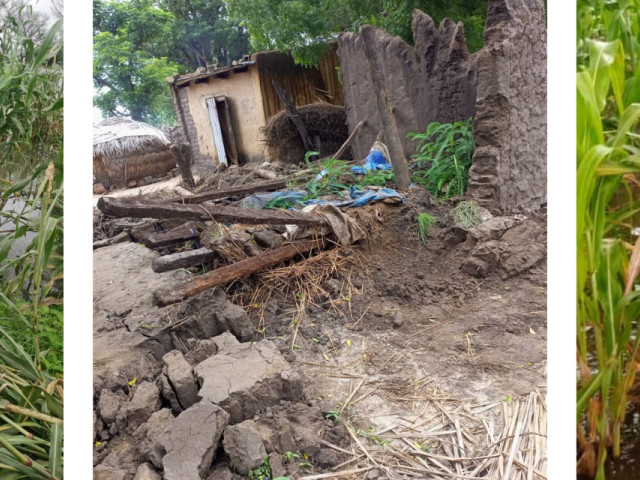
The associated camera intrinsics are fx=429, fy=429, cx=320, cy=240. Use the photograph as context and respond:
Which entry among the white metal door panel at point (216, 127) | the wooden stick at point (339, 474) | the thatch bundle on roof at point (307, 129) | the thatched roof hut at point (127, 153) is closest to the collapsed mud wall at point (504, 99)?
the wooden stick at point (339, 474)

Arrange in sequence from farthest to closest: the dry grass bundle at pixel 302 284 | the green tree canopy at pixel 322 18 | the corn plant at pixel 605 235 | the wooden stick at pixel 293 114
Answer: the wooden stick at pixel 293 114 < the green tree canopy at pixel 322 18 < the dry grass bundle at pixel 302 284 < the corn plant at pixel 605 235

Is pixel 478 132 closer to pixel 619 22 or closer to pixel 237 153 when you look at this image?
pixel 619 22

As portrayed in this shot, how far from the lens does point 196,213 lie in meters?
1.09

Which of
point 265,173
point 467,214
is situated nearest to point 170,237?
point 467,214

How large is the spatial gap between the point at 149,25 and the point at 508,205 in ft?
5.55

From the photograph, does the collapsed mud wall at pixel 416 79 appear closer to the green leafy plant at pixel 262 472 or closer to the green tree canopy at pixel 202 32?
the green tree canopy at pixel 202 32

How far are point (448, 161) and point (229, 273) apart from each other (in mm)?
1056

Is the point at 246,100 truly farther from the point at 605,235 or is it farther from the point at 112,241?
the point at 605,235

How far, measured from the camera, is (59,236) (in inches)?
24.7

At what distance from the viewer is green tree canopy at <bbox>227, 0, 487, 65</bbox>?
2.15 metres

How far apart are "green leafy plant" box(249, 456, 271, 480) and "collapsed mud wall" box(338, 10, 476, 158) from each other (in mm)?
1778

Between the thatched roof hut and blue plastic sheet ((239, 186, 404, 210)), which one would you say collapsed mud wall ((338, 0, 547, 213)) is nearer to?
blue plastic sheet ((239, 186, 404, 210))

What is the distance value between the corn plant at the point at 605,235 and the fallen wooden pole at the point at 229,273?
3.02 ft

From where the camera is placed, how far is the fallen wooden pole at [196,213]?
3.14 feet
